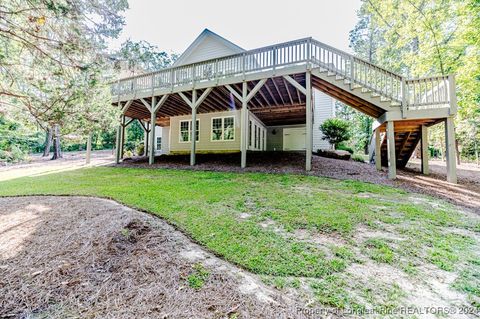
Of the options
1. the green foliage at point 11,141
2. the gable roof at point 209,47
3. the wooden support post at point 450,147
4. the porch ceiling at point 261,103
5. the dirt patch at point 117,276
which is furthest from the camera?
the gable roof at point 209,47

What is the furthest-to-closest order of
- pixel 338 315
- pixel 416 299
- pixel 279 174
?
pixel 279 174
pixel 416 299
pixel 338 315

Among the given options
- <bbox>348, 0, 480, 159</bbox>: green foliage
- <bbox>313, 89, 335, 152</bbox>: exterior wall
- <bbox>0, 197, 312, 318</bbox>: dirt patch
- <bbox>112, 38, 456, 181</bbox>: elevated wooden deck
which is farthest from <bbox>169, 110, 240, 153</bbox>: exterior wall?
<bbox>348, 0, 480, 159</bbox>: green foliage

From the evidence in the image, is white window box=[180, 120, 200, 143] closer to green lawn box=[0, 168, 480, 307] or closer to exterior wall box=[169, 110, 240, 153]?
exterior wall box=[169, 110, 240, 153]

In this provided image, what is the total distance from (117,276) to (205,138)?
1144 cm

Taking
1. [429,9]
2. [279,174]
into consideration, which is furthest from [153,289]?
[429,9]

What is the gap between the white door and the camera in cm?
1570

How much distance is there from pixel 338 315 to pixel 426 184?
6.69 meters

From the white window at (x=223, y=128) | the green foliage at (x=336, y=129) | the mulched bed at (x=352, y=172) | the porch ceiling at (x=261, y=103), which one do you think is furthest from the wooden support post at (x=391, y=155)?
the white window at (x=223, y=128)

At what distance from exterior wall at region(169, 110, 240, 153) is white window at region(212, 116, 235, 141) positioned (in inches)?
6.9

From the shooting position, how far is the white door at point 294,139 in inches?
618

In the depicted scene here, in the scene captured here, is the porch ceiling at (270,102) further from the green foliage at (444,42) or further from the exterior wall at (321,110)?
the green foliage at (444,42)

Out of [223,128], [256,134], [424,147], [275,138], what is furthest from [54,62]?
[275,138]

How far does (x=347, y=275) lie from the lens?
2352 millimetres

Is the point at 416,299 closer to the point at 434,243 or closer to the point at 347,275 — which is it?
the point at 347,275
